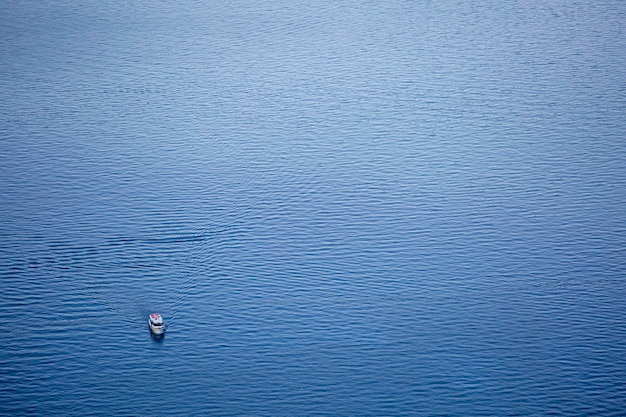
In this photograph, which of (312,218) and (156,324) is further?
(312,218)

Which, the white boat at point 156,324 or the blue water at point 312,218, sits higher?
the blue water at point 312,218

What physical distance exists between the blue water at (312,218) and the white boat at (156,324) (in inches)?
42.5

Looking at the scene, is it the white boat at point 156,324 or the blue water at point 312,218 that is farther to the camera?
the white boat at point 156,324

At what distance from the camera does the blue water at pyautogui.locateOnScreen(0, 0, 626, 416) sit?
62250 mm

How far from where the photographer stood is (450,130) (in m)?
102

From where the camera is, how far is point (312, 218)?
82.9 m

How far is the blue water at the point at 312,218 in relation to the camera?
62250mm

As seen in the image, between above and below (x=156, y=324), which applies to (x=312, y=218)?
above

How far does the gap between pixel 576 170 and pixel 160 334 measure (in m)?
46.1

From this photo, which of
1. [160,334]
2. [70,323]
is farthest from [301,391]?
[70,323]

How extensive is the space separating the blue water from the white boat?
1.08m

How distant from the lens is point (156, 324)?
65.4m

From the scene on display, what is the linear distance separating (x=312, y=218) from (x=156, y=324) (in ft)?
70.7

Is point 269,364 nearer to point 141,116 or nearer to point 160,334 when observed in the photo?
point 160,334
